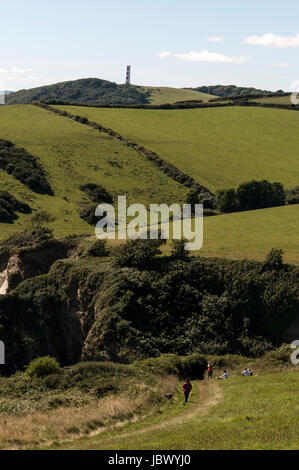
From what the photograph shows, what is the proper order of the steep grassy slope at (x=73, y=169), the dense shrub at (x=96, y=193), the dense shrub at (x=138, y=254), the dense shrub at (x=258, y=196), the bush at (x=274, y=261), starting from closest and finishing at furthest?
the bush at (x=274, y=261), the dense shrub at (x=138, y=254), the steep grassy slope at (x=73, y=169), the dense shrub at (x=258, y=196), the dense shrub at (x=96, y=193)

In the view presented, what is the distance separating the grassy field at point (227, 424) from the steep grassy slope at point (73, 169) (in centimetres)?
5103

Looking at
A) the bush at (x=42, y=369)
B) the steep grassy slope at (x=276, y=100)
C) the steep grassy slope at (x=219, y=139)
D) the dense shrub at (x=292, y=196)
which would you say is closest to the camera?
the bush at (x=42, y=369)

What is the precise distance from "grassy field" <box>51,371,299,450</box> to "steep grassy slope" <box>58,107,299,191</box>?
2921 inches

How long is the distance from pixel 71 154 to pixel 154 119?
3766 centimetres

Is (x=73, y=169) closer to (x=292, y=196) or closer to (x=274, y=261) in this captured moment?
(x=292, y=196)

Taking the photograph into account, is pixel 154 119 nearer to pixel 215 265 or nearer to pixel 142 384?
pixel 215 265

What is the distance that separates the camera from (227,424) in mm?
25188

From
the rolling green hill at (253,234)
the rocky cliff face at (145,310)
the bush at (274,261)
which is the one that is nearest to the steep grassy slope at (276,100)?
the rolling green hill at (253,234)

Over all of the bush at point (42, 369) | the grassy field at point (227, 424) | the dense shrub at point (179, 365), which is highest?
the grassy field at point (227, 424)

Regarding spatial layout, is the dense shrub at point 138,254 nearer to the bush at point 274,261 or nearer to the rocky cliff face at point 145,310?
the rocky cliff face at point 145,310

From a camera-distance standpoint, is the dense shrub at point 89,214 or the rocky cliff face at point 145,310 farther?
the dense shrub at point 89,214

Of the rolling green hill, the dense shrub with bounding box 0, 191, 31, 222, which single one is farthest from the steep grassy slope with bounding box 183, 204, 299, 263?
the dense shrub with bounding box 0, 191, 31, 222

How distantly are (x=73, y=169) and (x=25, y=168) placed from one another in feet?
36.1

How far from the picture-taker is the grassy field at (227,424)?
2181cm
